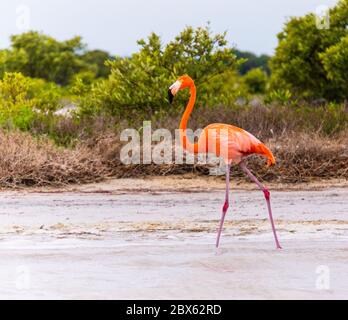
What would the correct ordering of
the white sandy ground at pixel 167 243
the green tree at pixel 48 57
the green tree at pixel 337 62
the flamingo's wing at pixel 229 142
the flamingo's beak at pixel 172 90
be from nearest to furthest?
the white sandy ground at pixel 167 243 < the flamingo's beak at pixel 172 90 < the flamingo's wing at pixel 229 142 < the green tree at pixel 337 62 < the green tree at pixel 48 57

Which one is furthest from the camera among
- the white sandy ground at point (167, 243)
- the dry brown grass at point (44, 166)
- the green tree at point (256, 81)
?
the green tree at point (256, 81)

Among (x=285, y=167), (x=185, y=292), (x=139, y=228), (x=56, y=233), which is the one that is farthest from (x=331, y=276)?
(x=285, y=167)

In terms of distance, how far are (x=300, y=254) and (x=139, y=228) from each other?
1.82 meters

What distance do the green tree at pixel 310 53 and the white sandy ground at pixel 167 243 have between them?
899 centimetres

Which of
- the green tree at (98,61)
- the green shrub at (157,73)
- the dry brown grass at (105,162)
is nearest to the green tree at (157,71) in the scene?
the green shrub at (157,73)

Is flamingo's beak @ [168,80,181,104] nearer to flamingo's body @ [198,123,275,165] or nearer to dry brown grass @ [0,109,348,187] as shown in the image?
flamingo's body @ [198,123,275,165]

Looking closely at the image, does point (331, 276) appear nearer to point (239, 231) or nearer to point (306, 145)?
point (239, 231)

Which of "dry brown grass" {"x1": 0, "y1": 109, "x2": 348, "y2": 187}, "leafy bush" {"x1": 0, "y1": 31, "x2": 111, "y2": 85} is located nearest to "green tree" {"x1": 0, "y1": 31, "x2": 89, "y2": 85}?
"leafy bush" {"x1": 0, "y1": 31, "x2": 111, "y2": 85}

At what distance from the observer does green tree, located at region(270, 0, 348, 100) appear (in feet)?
64.0

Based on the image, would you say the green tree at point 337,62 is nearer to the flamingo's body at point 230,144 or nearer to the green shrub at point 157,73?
the green shrub at point 157,73

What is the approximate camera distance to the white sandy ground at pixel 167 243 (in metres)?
6.99

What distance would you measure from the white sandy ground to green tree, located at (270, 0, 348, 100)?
8.99 meters

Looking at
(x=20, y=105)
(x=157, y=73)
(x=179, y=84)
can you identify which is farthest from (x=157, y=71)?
(x=179, y=84)

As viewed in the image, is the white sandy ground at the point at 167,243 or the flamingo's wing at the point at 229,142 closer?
the white sandy ground at the point at 167,243
